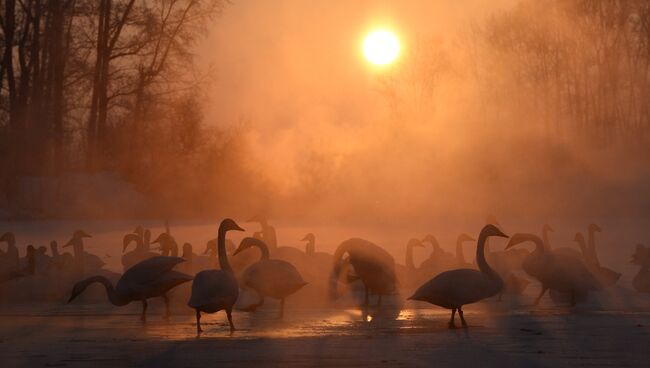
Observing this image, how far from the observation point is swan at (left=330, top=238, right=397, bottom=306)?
1173cm

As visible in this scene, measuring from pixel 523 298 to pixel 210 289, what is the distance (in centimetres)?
506

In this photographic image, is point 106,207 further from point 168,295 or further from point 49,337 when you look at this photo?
point 49,337

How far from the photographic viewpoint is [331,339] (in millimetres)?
8695

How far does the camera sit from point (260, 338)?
885cm

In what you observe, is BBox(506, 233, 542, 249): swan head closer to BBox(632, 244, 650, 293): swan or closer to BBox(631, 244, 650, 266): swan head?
BBox(632, 244, 650, 293): swan

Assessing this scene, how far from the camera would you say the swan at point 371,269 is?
11727 millimetres

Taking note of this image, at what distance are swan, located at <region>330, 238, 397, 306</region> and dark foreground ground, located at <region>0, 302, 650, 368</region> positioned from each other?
23.8 inches

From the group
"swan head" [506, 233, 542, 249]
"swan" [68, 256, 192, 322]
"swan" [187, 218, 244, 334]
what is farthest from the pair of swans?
"swan head" [506, 233, 542, 249]

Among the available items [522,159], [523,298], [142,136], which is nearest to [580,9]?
[522,159]

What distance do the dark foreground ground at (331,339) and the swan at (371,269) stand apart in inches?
23.8

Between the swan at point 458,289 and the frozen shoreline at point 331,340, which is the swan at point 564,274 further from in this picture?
the swan at point 458,289

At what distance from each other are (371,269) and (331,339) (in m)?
3.16

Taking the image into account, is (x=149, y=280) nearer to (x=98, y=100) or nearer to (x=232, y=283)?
(x=232, y=283)

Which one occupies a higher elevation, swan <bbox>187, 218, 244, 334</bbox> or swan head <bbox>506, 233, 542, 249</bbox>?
swan head <bbox>506, 233, 542, 249</bbox>
